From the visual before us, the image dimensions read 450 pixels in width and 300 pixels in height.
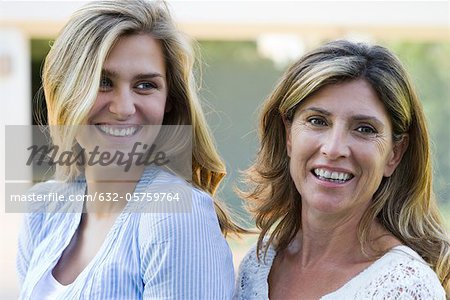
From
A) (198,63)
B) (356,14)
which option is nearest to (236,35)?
(356,14)

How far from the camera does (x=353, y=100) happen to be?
78.7 inches

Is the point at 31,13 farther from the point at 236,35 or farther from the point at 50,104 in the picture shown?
the point at 50,104

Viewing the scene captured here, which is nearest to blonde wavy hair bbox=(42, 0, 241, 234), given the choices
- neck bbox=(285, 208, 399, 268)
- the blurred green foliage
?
neck bbox=(285, 208, 399, 268)

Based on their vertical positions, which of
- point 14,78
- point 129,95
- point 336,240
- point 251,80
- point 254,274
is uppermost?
point 129,95

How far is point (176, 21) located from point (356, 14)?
20.2ft

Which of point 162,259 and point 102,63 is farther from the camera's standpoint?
point 102,63

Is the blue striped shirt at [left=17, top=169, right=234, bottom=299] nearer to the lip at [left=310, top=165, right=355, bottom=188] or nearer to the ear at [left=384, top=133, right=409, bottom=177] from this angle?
the lip at [left=310, top=165, right=355, bottom=188]

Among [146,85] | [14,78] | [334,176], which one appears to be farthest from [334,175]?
[14,78]

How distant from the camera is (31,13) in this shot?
26.1 feet

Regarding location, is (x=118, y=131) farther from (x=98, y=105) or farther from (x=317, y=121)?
(x=317, y=121)

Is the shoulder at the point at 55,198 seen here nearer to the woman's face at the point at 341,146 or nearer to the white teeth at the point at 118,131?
the white teeth at the point at 118,131

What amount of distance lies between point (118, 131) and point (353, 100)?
0.64 m

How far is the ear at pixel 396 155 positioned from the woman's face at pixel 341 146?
0.01 m

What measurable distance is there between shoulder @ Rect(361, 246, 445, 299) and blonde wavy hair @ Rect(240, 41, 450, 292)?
0.10 metres
